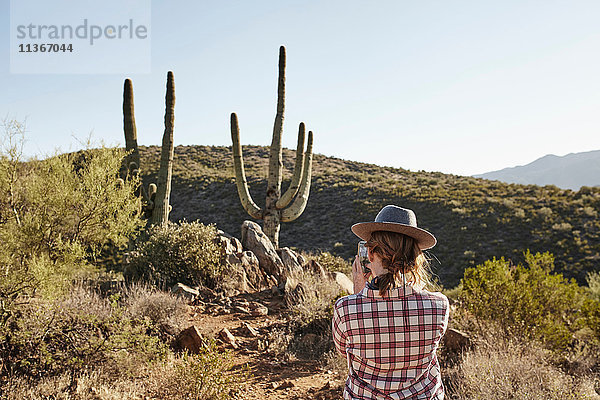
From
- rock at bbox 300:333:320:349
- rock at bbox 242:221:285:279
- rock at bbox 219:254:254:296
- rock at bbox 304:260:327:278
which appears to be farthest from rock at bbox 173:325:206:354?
rock at bbox 242:221:285:279

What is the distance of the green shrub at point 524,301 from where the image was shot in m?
5.50

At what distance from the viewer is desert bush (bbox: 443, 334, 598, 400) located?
3854mm

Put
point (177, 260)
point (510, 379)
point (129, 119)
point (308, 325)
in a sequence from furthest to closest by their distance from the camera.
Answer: point (129, 119), point (177, 260), point (308, 325), point (510, 379)

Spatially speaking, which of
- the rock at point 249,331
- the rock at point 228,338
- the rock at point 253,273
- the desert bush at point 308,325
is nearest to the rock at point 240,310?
the rock at point 249,331

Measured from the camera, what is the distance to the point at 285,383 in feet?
15.8

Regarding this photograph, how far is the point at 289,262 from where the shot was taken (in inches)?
385

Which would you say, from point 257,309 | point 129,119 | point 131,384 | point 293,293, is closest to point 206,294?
point 257,309

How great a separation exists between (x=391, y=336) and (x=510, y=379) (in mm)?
3103

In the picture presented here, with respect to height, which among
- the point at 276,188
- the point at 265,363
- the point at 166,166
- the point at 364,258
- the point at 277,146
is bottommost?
the point at 265,363

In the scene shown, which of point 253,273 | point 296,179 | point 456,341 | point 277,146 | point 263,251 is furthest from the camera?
point 296,179

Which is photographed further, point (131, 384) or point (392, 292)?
point (131, 384)

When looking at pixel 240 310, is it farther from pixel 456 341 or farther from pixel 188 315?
pixel 456 341

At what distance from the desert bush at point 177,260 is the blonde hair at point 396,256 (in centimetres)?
655

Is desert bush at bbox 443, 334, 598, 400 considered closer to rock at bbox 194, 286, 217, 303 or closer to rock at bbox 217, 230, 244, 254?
rock at bbox 194, 286, 217, 303
